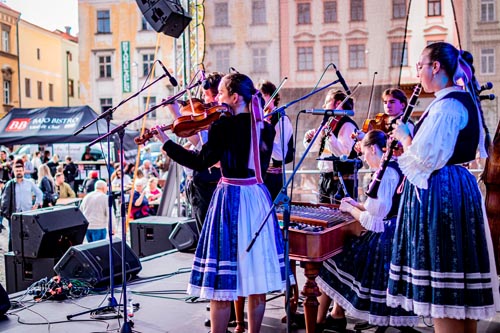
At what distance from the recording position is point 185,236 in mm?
7156

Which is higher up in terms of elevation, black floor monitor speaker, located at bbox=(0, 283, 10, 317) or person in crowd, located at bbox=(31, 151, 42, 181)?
person in crowd, located at bbox=(31, 151, 42, 181)

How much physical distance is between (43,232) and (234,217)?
3.50 metres

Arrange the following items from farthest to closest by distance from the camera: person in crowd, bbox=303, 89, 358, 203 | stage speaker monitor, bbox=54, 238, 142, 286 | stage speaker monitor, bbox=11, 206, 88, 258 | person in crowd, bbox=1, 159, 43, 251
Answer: person in crowd, bbox=1, 159, 43, 251
stage speaker monitor, bbox=11, 206, 88, 258
stage speaker monitor, bbox=54, 238, 142, 286
person in crowd, bbox=303, 89, 358, 203

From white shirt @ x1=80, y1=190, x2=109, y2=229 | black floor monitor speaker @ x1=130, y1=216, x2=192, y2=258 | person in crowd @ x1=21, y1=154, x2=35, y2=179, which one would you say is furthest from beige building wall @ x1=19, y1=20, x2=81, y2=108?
black floor monitor speaker @ x1=130, y1=216, x2=192, y2=258

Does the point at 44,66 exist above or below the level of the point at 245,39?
above

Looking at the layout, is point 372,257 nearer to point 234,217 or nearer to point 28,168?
point 234,217

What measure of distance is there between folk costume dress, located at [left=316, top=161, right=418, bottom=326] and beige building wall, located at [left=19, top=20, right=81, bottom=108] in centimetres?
3917

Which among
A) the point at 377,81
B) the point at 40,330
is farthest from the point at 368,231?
the point at 377,81

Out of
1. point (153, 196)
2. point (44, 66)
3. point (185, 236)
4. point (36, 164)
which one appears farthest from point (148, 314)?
point (44, 66)

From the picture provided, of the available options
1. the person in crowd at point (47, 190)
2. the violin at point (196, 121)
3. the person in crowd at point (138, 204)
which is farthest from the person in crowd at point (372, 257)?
the person in crowd at point (47, 190)

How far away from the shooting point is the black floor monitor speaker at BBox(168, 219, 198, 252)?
7031 millimetres

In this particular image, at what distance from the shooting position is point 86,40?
3525 centimetres

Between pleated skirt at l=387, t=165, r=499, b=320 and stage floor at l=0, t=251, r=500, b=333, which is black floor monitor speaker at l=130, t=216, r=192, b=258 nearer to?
stage floor at l=0, t=251, r=500, b=333

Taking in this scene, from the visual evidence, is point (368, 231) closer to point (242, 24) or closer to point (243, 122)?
point (243, 122)
